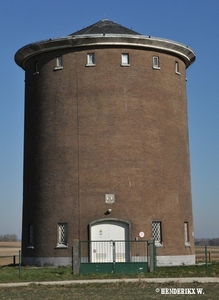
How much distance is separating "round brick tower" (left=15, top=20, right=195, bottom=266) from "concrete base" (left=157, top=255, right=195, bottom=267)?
0.06 metres

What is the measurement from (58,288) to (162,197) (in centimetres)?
1337

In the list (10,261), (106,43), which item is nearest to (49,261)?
(106,43)

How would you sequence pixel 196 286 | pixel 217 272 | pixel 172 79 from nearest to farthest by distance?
pixel 196 286, pixel 217 272, pixel 172 79

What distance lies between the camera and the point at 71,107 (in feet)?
119

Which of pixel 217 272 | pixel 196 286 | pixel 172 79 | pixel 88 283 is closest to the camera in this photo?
pixel 196 286

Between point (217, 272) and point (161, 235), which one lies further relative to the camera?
point (161, 235)

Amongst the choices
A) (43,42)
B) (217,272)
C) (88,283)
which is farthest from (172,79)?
(88,283)

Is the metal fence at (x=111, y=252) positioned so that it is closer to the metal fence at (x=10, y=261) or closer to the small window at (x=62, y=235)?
the small window at (x=62, y=235)

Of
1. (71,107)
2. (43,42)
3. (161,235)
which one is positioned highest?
(43,42)

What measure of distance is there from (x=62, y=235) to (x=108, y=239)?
2900 millimetres

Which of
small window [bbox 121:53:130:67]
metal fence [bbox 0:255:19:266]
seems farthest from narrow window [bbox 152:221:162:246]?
small window [bbox 121:53:130:67]

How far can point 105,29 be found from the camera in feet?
124

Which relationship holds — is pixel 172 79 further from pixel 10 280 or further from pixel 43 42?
pixel 10 280

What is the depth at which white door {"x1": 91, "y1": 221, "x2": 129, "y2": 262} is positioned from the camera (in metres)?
34.1
